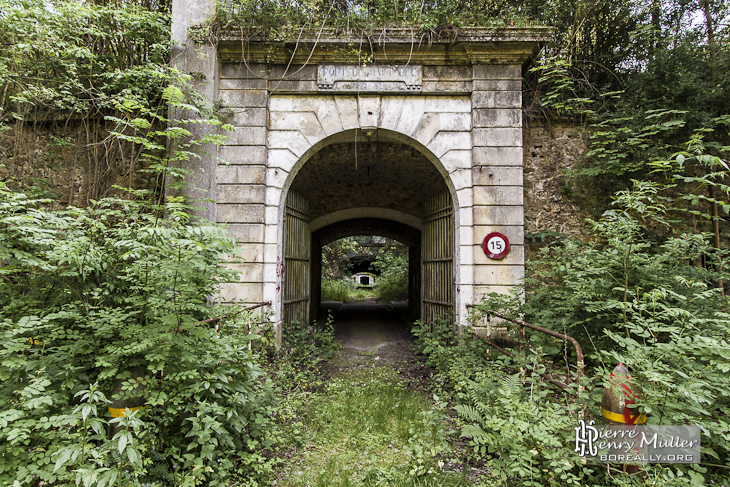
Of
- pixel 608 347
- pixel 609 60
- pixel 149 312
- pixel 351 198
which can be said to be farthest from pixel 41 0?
pixel 609 60

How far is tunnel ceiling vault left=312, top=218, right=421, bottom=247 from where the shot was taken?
30.8ft

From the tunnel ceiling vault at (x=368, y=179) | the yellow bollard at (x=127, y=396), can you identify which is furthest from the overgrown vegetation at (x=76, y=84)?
the yellow bollard at (x=127, y=396)

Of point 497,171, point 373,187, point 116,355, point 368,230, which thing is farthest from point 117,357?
point 368,230

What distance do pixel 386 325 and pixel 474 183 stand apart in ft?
16.2

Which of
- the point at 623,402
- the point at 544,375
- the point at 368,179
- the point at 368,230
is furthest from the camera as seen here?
the point at 368,230

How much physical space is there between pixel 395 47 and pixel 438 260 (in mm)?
3363

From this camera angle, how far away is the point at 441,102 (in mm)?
5070

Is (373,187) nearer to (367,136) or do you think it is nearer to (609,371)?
(367,136)

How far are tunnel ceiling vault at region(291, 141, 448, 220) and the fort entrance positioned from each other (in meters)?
0.96

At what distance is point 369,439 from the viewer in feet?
9.89

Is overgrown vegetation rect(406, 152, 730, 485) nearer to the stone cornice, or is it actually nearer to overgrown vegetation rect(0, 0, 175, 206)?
the stone cornice

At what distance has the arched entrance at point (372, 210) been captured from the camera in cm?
552

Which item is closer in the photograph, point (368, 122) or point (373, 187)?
point (368, 122)

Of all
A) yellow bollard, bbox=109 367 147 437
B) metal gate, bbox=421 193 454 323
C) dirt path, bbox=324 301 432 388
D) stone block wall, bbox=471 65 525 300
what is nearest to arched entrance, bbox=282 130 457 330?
metal gate, bbox=421 193 454 323
